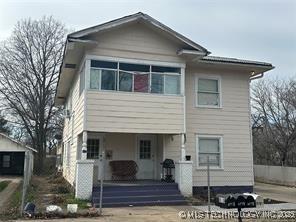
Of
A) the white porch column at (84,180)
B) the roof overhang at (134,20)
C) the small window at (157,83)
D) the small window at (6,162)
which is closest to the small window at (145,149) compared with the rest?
the small window at (157,83)

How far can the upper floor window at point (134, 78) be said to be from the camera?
14.3m

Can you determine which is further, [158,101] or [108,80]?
[158,101]

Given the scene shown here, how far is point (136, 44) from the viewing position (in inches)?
590

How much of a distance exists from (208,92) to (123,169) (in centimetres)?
553

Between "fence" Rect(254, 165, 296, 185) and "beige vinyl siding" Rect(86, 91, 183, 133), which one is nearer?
"beige vinyl siding" Rect(86, 91, 183, 133)

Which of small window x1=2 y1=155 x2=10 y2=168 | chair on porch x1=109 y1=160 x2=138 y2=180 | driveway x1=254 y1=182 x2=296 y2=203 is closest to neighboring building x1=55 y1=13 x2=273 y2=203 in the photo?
chair on porch x1=109 y1=160 x2=138 y2=180

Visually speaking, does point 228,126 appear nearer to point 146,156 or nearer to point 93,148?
point 146,156

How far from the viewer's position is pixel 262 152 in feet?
108

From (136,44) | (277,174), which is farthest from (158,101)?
(277,174)

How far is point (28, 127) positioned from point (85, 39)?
79.7 feet

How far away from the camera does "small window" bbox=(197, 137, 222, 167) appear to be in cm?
1686

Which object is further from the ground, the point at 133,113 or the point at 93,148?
the point at 133,113

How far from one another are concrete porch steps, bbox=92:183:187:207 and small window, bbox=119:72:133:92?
12.9ft

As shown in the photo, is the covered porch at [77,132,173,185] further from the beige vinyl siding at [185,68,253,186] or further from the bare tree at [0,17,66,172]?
the bare tree at [0,17,66,172]
